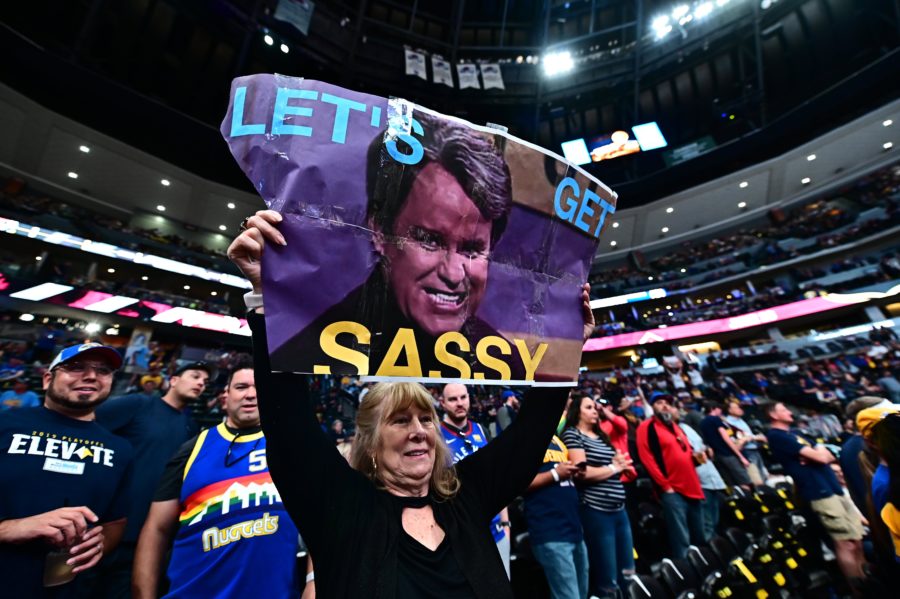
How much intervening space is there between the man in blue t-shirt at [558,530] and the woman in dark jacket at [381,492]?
151cm

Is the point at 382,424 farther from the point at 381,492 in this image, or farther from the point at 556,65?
the point at 556,65

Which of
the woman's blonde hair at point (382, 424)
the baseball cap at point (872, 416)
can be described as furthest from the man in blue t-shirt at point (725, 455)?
the woman's blonde hair at point (382, 424)

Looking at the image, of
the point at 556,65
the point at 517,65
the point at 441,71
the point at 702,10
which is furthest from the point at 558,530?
the point at 702,10

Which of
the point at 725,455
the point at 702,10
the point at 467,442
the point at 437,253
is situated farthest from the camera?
the point at 702,10

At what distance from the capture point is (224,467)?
1.80 metres

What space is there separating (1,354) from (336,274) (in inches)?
589

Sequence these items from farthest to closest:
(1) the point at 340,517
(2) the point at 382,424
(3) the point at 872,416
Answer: (3) the point at 872,416 < (2) the point at 382,424 < (1) the point at 340,517

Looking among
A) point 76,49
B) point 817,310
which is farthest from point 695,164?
point 76,49

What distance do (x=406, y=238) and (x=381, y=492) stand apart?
2.64ft

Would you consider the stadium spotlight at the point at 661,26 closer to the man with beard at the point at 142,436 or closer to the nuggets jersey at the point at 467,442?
the nuggets jersey at the point at 467,442

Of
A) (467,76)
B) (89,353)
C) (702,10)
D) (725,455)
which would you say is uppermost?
(702,10)

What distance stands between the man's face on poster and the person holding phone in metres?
2.24

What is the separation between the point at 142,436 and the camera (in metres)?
2.61

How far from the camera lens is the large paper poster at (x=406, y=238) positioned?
3.18ft
